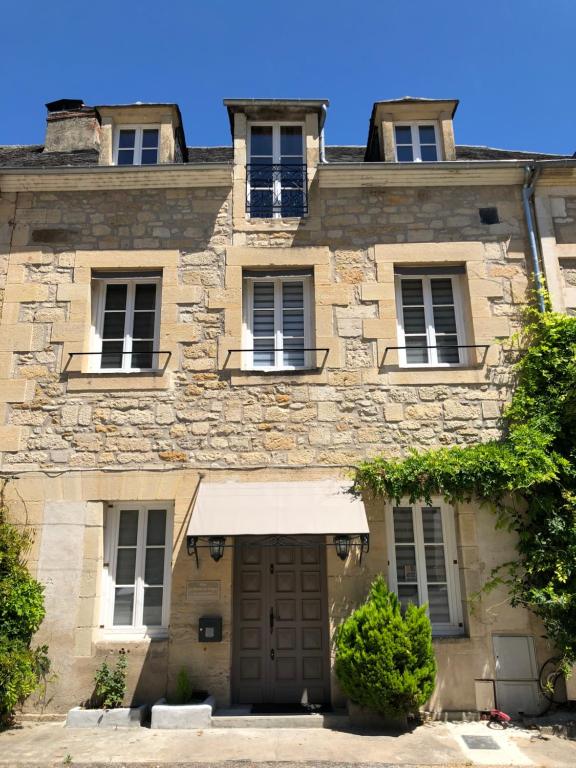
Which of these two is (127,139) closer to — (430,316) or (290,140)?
(290,140)

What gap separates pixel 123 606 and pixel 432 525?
13.1 feet

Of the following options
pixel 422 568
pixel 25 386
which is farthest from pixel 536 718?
pixel 25 386

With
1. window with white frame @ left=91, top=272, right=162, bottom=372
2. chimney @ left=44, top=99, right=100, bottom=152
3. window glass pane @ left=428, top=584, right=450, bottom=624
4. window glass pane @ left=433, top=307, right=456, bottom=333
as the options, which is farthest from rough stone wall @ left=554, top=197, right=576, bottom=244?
chimney @ left=44, top=99, right=100, bottom=152

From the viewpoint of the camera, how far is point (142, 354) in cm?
828

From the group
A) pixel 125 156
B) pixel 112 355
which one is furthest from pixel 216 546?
pixel 125 156

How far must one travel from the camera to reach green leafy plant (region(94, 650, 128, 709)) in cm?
680

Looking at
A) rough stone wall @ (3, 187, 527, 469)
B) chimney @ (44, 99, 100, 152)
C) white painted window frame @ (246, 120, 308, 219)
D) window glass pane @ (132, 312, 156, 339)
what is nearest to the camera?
rough stone wall @ (3, 187, 527, 469)

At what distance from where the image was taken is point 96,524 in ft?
24.5

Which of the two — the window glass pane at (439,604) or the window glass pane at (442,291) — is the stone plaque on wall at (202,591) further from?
the window glass pane at (442,291)

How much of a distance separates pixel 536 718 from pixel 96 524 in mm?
5563

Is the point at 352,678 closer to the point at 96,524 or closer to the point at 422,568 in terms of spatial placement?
the point at 422,568

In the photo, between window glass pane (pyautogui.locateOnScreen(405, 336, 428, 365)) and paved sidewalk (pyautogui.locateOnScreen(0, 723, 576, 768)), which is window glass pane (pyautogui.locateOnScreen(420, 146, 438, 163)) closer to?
window glass pane (pyautogui.locateOnScreen(405, 336, 428, 365))

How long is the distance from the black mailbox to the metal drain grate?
2.86 meters

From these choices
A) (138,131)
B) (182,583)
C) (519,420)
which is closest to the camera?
(182,583)
